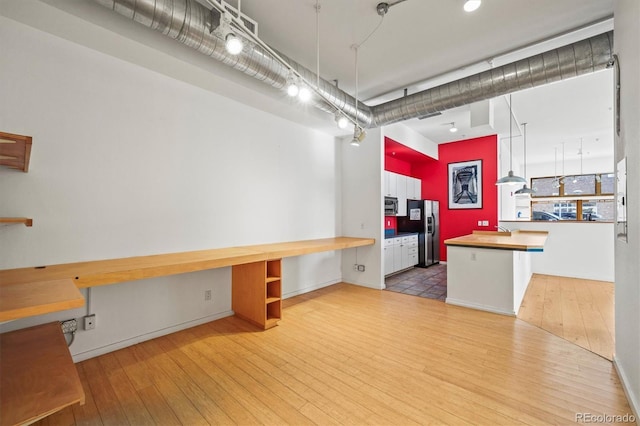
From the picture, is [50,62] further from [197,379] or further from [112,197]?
[197,379]

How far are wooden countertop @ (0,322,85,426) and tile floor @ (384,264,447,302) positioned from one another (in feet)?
13.8

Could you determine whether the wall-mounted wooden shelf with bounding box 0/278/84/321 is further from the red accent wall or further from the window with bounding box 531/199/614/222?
the window with bounding box 531/199/614/222

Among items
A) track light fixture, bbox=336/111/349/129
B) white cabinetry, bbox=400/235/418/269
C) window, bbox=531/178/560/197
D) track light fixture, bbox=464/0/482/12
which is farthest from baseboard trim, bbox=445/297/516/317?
window, bbox=531/178/560/197

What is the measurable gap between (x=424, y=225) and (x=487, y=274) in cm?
291

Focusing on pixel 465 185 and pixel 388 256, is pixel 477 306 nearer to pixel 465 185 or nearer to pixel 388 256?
pixel 388 256

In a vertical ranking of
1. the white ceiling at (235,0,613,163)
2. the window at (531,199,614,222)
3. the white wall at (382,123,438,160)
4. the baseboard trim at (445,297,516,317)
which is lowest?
the baseboard trim at (445,297,516,317)

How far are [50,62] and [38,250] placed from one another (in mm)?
1610

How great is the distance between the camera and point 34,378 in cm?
145

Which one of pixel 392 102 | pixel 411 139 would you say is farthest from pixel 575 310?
pixel 411 139

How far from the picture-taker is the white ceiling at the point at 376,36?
7.51ft

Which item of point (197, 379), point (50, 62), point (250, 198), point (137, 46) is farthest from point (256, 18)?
point (197, 379)

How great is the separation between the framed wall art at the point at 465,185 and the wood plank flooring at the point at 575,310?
2.21 m

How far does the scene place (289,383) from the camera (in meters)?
2.12

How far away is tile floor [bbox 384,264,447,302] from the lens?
4.51 meters
